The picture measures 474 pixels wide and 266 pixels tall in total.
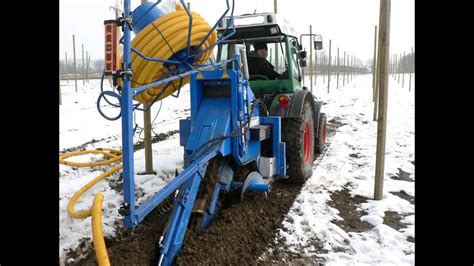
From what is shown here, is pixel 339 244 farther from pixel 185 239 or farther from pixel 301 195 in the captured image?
pixel 185 239

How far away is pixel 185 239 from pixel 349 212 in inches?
81.3

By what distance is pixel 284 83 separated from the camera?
16.5ft

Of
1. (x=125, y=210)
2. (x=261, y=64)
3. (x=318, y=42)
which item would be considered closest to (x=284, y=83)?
(x=261, y=64)

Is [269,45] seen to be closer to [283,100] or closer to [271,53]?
[271,53]

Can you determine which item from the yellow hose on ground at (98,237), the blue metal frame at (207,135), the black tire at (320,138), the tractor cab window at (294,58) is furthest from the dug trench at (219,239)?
the black tire at (320,138)

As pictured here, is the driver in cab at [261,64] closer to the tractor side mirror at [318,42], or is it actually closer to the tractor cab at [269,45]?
the tractor cab at [269,45]

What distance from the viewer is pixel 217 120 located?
3.39 m

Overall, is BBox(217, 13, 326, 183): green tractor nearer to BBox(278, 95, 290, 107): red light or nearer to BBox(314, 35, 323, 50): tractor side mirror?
BBox(278, 95, 290, 107): red light

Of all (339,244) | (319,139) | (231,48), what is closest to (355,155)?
(319,139)

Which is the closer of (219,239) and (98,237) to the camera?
(98,237)

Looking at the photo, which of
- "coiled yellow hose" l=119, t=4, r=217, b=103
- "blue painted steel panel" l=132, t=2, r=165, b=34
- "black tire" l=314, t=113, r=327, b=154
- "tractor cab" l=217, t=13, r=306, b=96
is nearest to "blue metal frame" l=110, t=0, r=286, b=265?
"coiled yellow hose" l=119, t=4, r=217, b=103

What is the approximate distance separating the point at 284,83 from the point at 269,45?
0.67 m

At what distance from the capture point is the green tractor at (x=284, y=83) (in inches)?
181

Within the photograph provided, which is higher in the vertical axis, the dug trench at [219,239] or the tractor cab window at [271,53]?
the tractor cab window at [271,53]
